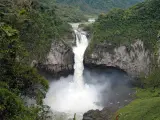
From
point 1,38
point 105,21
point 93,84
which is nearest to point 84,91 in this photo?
point 93,84

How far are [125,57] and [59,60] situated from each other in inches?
312

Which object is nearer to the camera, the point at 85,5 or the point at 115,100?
the point at 115,100

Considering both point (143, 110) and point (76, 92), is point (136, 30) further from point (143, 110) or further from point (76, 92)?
point (143, 110)

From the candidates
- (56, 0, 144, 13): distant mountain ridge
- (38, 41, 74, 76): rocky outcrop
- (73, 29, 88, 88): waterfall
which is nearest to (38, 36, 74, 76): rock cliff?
(38, 41, 74, 76): rocky outcrop

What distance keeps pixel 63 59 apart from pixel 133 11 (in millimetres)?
11396

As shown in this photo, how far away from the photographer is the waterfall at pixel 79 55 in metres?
35.1

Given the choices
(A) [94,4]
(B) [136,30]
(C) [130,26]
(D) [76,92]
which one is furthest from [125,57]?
(A) [94,4]

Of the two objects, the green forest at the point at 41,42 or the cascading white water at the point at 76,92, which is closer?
the green forest at the point at 41,42

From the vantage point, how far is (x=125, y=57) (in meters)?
35.4

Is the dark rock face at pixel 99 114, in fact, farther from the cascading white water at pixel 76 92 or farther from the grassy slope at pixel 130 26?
the grassy slope at pixel 130 26

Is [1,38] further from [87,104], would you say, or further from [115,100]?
[115,100]

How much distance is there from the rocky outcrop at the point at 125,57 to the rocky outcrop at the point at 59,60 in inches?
95.2

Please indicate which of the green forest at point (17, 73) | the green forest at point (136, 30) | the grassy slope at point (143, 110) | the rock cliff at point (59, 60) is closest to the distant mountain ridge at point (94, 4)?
the green forest at point (136, 30)

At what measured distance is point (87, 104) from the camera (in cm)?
2903
